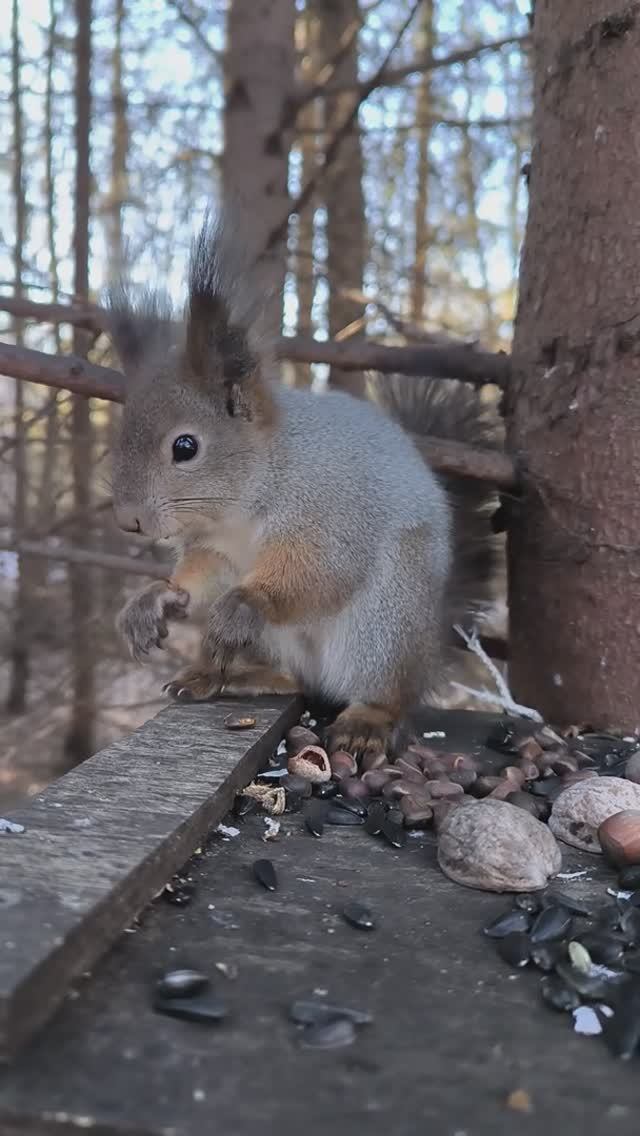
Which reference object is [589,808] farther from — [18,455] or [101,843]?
[18,455]

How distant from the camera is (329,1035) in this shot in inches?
21.7

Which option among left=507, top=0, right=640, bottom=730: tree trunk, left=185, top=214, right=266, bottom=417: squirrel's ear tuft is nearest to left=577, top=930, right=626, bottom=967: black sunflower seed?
left=507, top=0, right=640, bottom=730: tree trunk

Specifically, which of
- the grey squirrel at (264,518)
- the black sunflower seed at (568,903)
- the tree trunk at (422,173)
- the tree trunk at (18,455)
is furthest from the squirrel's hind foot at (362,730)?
the tree trunk at (422,173)

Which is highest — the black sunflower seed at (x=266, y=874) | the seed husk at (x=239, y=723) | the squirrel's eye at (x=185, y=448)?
the squirrel's eye at (x=185, y=448)

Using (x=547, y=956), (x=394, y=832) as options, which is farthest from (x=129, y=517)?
(x=547, y=956)

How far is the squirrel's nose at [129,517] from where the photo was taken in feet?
3.79

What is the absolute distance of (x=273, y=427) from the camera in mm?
1257

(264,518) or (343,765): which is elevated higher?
(264,518)

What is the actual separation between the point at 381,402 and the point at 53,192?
1.92 m

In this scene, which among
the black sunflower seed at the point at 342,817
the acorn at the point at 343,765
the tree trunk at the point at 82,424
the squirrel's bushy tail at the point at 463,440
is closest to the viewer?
the black sunflower seed at the point at 342,817

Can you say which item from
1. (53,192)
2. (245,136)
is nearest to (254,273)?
(245,136)

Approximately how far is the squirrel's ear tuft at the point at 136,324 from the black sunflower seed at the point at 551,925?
871mm

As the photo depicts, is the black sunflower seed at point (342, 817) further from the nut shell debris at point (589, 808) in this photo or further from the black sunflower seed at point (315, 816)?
the nut shell debris at point (589, 808)

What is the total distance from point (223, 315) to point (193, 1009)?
0.81m
